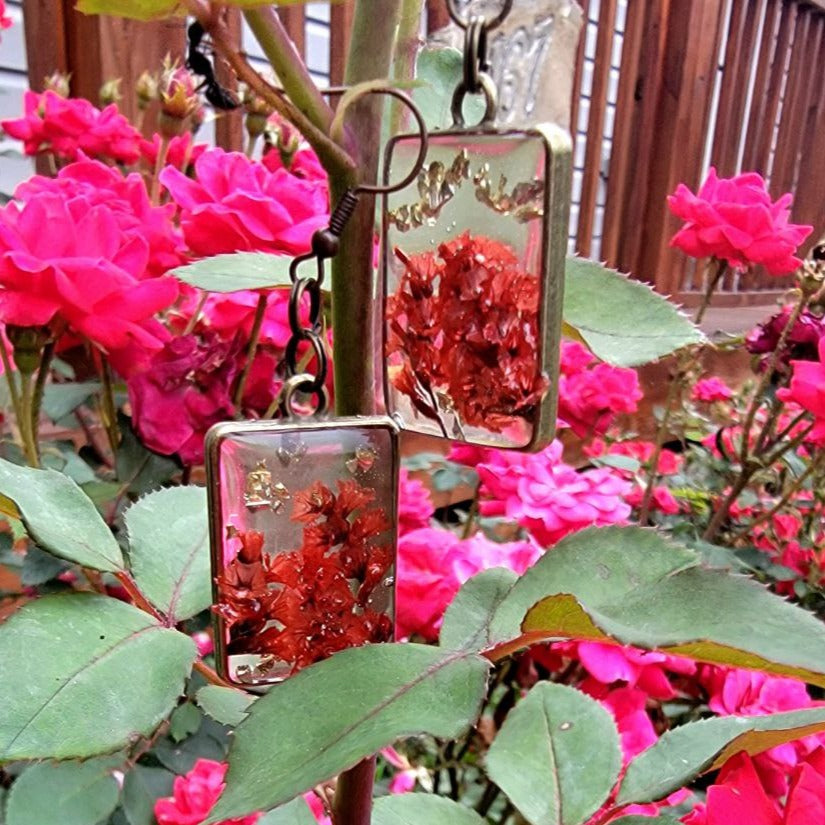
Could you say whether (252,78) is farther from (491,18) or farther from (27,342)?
(27,342)

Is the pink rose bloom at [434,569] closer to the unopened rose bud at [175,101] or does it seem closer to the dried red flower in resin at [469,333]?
the dried red flower in resin at [469,333]

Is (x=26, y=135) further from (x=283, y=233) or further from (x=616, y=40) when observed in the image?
(x=616, y=40)

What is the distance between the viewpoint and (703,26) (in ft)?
7.00

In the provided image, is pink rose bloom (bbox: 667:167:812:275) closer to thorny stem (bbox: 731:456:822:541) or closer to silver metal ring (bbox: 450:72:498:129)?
thorny stem (bbox: 731:456:822:541)

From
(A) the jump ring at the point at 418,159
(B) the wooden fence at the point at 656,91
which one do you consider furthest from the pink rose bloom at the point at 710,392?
(A) the jump ring at the point at 418,159

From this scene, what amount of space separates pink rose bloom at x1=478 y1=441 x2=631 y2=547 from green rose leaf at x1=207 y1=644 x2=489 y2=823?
35 centimetres

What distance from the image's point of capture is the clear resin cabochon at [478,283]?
28cm

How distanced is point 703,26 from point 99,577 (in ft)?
7.03

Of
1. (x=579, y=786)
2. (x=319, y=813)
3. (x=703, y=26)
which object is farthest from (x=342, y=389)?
(x=703, y=26)

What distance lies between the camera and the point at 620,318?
11.3 inches

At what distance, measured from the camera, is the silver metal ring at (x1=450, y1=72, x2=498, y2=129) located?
0.28 metres

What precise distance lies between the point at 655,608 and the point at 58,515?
0.59ft

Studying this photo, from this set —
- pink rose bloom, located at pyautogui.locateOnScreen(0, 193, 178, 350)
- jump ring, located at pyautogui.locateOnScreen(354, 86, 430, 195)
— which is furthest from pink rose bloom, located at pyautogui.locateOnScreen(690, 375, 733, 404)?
jump ring, located at pyautogui.locateOnScreen(354, 86, 430, 195)

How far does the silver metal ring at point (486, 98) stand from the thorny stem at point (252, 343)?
26cm
